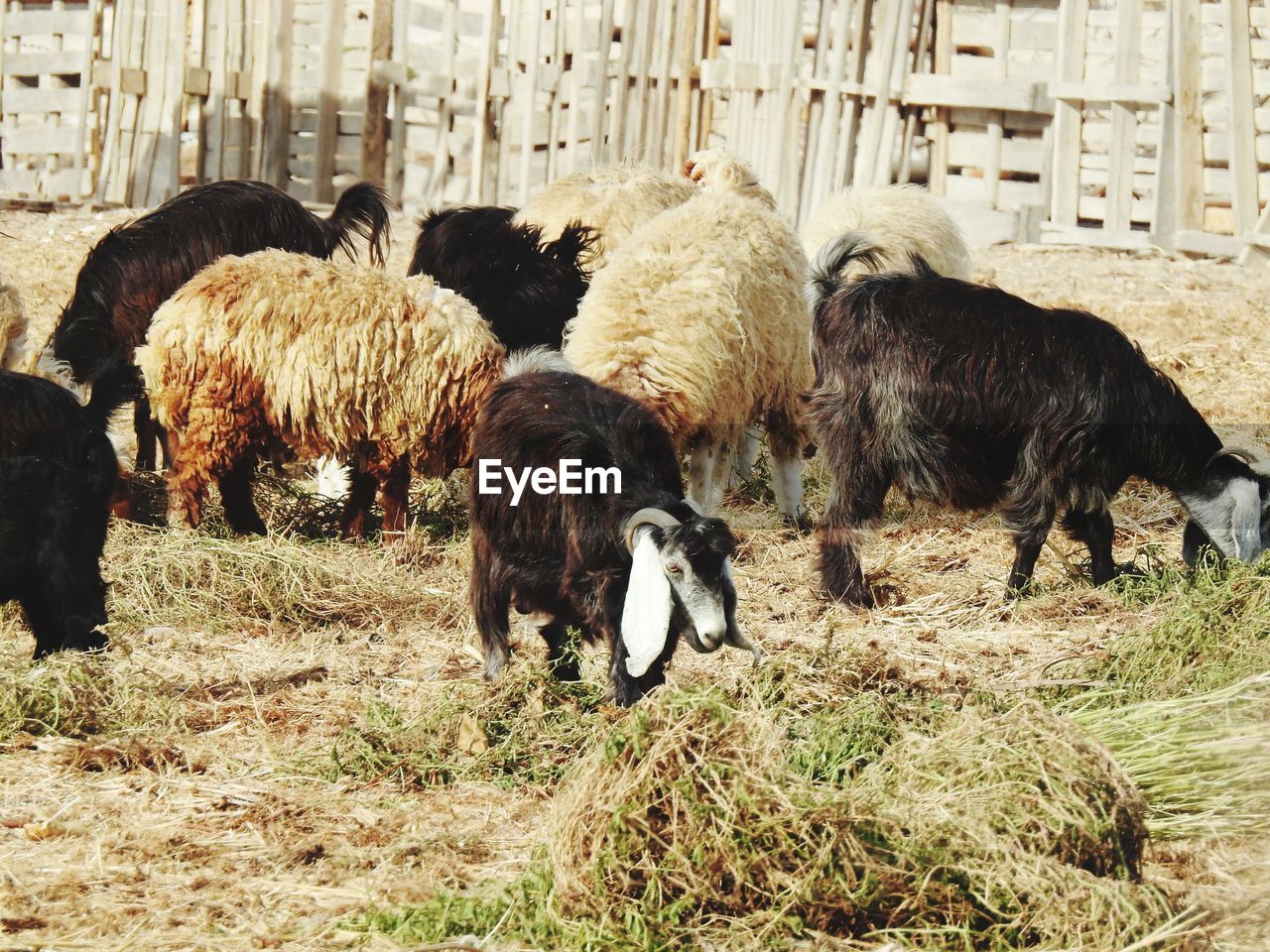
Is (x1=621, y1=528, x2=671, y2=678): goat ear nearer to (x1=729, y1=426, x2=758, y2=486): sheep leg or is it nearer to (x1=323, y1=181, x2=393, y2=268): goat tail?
(x1=729, y1=426, x2=758, y2=486): sheep leg

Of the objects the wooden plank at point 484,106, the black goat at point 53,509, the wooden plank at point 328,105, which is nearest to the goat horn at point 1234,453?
the black goat at point 53,509

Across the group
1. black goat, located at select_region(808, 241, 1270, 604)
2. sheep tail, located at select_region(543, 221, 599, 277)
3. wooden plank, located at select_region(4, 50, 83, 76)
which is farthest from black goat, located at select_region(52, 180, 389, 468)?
wooden plank, located at select_region(4, 50, 83, 76)

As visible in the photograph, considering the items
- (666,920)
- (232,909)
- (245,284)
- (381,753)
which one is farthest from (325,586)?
(666,920)

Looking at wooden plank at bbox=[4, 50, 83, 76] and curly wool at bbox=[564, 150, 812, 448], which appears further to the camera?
wooden plank at bbox=[4, 50, 83, 76]

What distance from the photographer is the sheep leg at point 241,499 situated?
768 cm

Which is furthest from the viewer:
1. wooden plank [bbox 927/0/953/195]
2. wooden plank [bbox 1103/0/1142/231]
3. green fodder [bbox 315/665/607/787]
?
wooden plank [bbox 927/0/953/195]

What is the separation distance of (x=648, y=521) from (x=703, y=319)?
2673 millimetres

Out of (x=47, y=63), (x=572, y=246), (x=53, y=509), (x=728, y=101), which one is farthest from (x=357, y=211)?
(x=47, y=63)

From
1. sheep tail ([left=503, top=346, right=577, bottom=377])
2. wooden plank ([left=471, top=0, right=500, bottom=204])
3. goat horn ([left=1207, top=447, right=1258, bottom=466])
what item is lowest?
goat horn ([left=1207, top=447, right=1258, bottom=466])

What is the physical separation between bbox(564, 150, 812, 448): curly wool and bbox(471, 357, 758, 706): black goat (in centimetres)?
111

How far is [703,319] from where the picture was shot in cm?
735

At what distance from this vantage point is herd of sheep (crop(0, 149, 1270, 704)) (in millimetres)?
5336

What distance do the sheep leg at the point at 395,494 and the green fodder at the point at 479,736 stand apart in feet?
7.61

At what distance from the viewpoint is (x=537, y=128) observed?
16.1 metres
